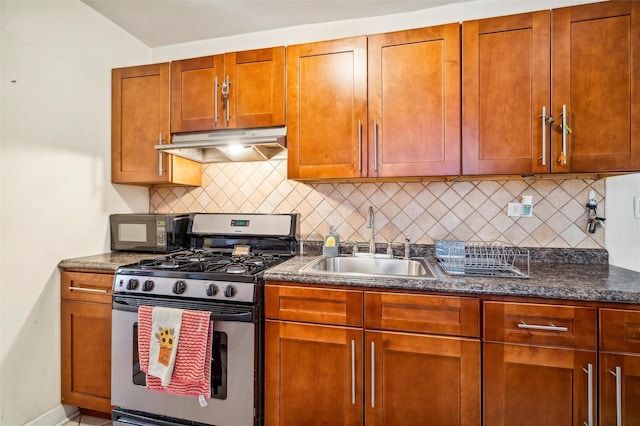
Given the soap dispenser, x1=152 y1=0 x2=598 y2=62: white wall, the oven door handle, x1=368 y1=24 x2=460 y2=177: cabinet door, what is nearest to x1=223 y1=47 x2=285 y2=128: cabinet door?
x1=152 y1=0 x2=598 y2=62: white wall

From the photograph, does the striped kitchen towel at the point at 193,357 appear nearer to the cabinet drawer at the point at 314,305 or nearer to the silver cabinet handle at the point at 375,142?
the cabinet drawer at the point at 314,305

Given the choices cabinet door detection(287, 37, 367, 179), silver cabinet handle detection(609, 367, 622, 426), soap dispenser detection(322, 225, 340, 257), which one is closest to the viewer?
silver cabinet handle detection(609, 367, 622, 426)

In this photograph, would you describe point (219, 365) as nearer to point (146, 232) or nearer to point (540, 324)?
point (146, 232)

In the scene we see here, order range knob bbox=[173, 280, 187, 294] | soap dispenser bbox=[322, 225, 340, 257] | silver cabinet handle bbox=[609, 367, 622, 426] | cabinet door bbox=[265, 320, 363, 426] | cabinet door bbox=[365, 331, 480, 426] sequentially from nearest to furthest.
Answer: silver cabinet handle bbox=[609, 367, 622, 426]
cabinet door bbox=[365, 331, 480, 426]
cabinet door bbox=[265, 320, 363, 426]
range knob bbox=[173, 280, 187, 294]
soap dispenser bbox=[322, 225, 340, 257]

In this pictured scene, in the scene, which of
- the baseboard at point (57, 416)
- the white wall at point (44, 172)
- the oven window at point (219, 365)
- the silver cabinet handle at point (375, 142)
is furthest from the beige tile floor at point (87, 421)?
the silver cabinet handle at point (375, 142)

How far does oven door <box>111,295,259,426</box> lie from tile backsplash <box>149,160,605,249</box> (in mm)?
871

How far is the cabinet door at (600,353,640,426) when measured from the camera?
1138 millimetres

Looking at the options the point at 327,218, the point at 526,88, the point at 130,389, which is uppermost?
the point at 526,88

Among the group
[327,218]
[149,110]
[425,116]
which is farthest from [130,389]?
[425,116]

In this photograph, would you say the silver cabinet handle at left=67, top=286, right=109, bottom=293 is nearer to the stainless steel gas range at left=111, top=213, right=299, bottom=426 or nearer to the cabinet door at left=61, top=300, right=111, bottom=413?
the cabinet door at left=61, top=300, right=111, bottom=413

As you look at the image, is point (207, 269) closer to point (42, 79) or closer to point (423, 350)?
point (423, 350)

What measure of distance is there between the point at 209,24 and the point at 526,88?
206cm

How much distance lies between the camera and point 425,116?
1622mm

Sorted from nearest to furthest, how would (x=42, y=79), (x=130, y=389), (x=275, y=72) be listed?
(x=130, y=389), (x=42, y=79), (x=275, y=72)
